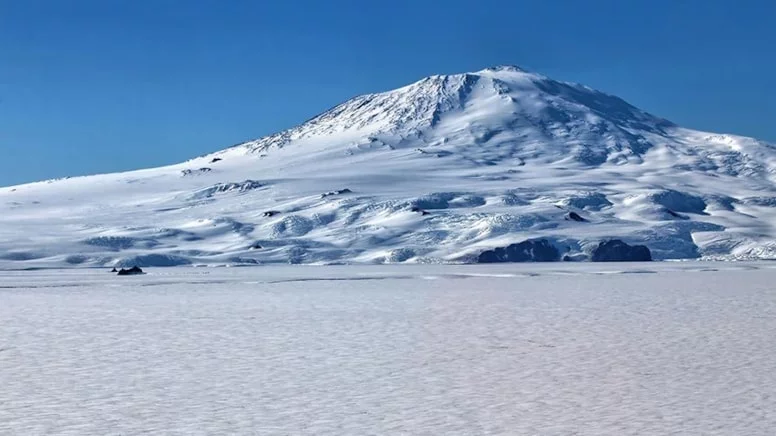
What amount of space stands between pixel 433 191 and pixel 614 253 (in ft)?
91.3

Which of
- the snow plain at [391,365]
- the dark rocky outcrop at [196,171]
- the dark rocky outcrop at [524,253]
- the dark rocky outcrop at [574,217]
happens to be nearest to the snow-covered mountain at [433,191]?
the dark rocky outcrop at [574,217]

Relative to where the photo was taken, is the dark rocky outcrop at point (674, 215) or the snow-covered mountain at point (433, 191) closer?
the snow-covered mountain at point (433, 191)

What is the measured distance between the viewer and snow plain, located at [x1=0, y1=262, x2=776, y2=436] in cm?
945

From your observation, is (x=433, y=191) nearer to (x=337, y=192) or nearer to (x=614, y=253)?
(x=337, y=192)

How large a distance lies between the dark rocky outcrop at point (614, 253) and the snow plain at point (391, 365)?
31.7 m

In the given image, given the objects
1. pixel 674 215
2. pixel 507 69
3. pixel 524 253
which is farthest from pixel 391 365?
pixel 507 69

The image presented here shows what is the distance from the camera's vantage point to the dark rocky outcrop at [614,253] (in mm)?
56219

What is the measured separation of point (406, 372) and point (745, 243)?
55.0m

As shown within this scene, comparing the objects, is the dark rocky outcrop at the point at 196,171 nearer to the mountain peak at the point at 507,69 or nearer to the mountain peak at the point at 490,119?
the mountain peak at the point at 490,119

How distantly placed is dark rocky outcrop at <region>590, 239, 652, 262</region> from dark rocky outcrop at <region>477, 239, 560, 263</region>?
7.52 ft

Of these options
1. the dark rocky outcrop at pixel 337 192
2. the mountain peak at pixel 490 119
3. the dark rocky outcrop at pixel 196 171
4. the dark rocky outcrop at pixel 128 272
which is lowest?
the dark rocky outcrop at pixel 128 272

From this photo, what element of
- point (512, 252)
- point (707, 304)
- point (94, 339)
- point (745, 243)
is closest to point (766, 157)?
point (745, 243)

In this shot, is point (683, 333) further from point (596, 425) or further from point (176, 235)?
point (176, 235)

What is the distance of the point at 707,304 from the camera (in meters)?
21.8
